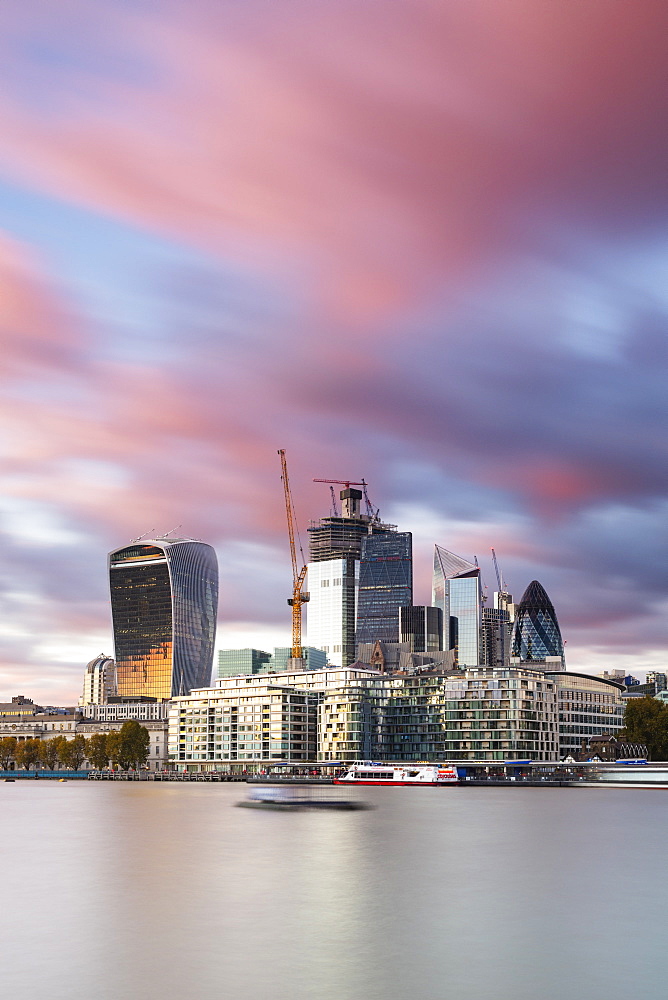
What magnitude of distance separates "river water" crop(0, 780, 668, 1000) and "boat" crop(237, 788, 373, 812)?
102 ft

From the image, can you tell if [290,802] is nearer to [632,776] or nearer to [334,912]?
[632,776]

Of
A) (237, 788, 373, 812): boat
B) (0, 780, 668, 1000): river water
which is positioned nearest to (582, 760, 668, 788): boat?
(237, 788, 373, 812): boat

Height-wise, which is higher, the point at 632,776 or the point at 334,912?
the point at 334,912

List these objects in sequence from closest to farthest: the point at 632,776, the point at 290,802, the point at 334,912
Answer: the point at 334,912
the point at 290,802
the point at 632,776

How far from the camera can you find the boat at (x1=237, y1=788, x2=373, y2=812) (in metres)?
129

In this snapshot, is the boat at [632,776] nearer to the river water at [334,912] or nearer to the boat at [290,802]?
the boat at [290,802]

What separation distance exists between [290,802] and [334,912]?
280ft

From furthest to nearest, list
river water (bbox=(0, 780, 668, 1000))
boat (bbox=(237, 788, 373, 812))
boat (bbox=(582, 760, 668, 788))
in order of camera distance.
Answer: boat (bbox=(582, 760, 668, 788)), boat (bbox=(237, 788, 373, 812)), river water (bbox=(0, 780, 668, 1000))

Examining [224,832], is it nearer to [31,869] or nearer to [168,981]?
[31,869]

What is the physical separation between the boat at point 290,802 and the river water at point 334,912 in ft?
102

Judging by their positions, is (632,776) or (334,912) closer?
(334,912)

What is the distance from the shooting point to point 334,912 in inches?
1897

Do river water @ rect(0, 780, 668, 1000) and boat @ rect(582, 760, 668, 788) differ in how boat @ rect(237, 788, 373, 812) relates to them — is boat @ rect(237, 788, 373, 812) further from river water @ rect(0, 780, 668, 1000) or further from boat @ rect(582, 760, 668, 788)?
boat @ rect(582, 760, 668, 788)

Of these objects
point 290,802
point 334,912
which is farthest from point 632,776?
point 334,912
